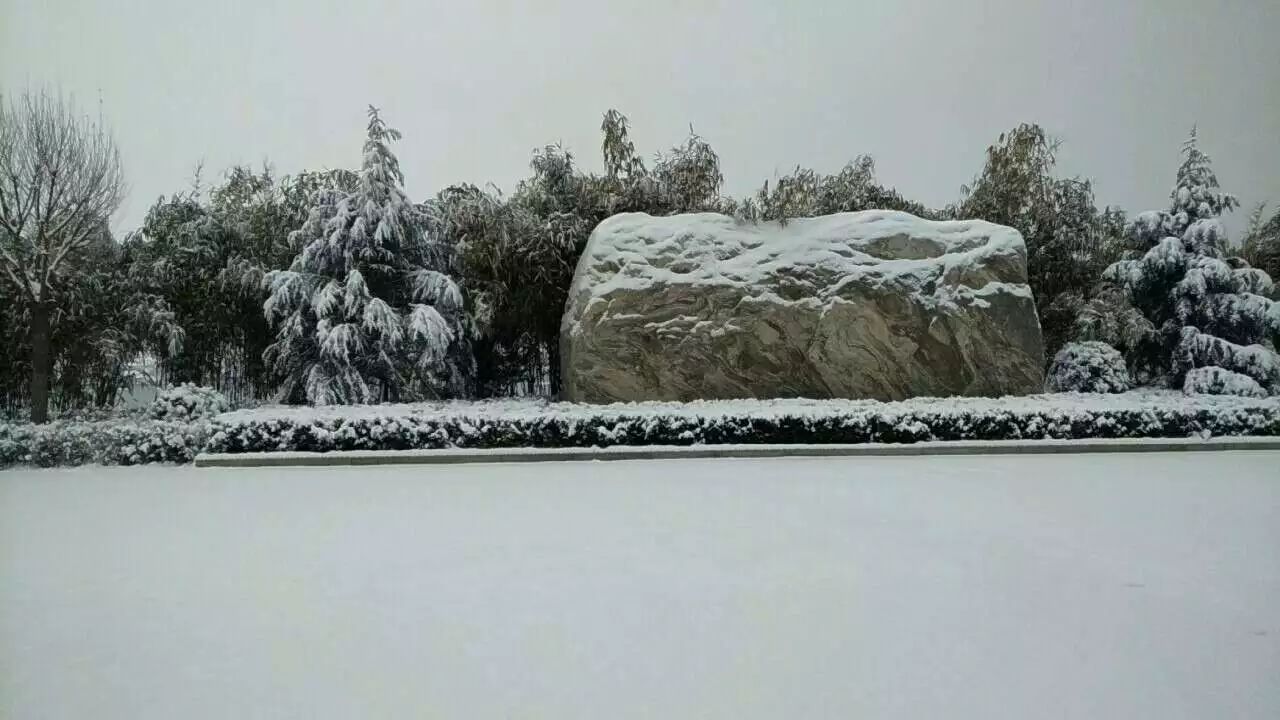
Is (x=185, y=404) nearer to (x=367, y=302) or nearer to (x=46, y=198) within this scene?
(x=46, y=198)

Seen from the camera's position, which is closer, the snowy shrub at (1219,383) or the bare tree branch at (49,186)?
the bare tree branch at (49,186)

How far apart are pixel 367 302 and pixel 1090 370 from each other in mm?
11370

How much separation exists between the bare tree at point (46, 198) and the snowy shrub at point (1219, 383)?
48.5 feet

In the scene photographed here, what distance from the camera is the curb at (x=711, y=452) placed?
8141 mm

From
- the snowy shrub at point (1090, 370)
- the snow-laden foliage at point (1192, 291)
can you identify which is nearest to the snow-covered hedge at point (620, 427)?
the snowy shrub at point (1090, 370)

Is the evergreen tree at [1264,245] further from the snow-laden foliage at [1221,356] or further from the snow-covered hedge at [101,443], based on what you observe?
the snow-covered hedge at [101,443]

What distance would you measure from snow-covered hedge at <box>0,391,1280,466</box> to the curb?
22 cm

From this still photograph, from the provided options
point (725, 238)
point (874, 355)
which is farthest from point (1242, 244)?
point (725, 238)

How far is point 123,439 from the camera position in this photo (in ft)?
26.7

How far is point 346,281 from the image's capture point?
38.5 ft

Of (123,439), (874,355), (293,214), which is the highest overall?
(293,214)

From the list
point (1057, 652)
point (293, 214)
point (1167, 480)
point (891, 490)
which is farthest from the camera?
point (293, 214)

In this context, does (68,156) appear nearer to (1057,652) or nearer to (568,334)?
(568,334)

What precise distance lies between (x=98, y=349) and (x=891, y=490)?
438 inches
